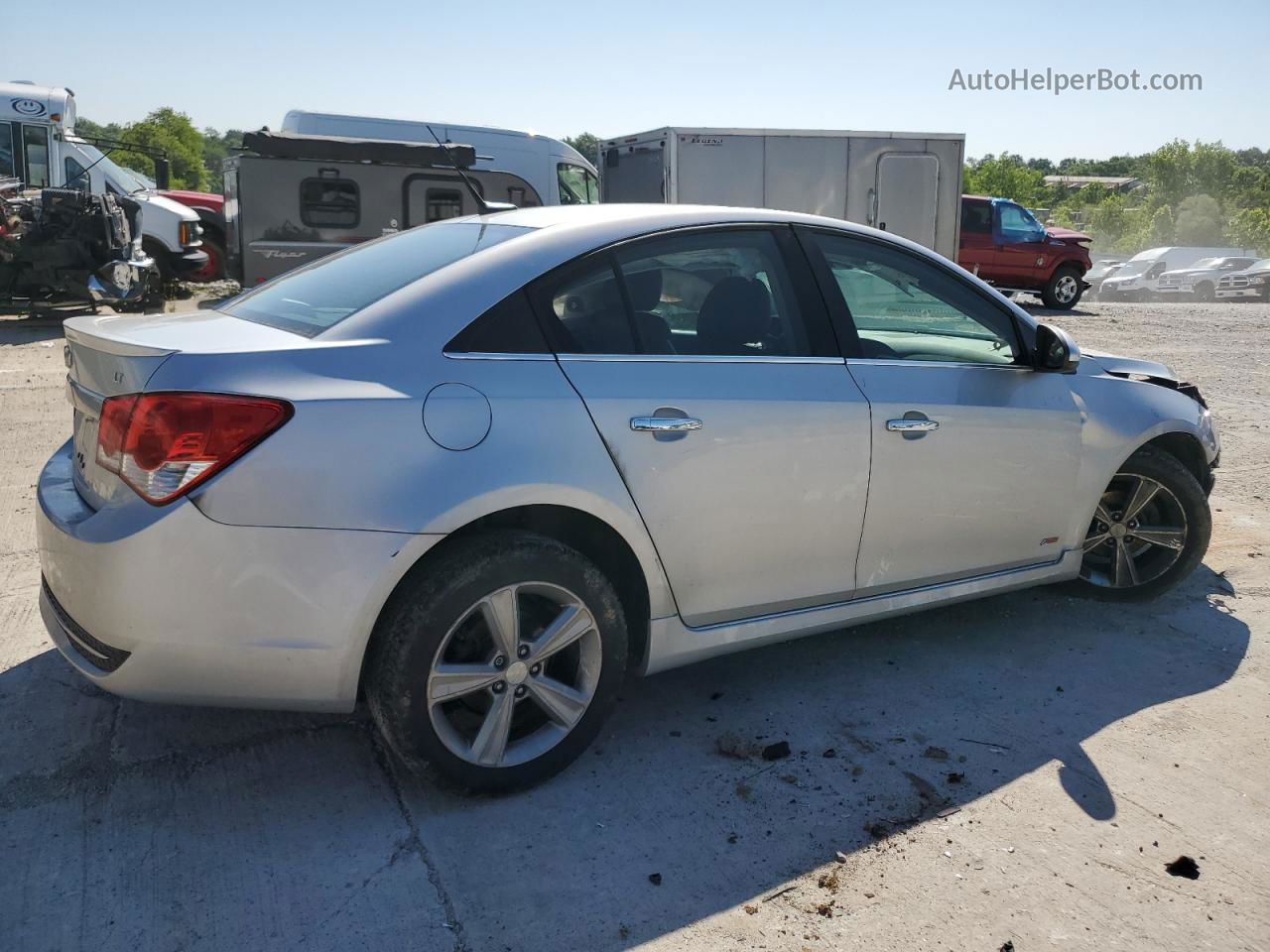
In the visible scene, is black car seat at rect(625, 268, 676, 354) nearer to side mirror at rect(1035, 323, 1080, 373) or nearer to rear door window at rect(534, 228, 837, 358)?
rear door window at rect(534, 228, 837, 358)

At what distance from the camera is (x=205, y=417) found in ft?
8.63

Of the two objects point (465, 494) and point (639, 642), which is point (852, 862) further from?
point (465, 494)

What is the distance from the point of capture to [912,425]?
365 centimetres

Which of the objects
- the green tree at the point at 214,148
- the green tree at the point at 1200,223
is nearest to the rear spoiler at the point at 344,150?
the green tree at the point at 214,148

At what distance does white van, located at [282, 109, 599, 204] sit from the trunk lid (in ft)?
39.4

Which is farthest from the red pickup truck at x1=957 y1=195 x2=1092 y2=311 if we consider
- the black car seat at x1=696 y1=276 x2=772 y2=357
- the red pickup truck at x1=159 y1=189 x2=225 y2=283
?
the black car seat at x1=696 y1=276 x2=772 y2=357

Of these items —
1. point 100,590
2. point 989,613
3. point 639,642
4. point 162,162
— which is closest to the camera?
point 100,590

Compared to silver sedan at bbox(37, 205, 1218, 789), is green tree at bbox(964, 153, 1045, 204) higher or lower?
higher

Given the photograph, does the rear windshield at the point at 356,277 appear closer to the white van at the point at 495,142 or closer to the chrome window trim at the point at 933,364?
the chrome window trim at the point at 933,364

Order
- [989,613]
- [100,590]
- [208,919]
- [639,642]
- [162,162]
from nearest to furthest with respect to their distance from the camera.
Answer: [208,919] < [100,590] < [639,642] < [989,613] < [162,162]

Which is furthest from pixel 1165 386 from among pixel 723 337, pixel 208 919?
pixel 208 919

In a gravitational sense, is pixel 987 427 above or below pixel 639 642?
above

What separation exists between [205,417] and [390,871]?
4.01 feet

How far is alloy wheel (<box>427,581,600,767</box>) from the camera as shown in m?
2.92
